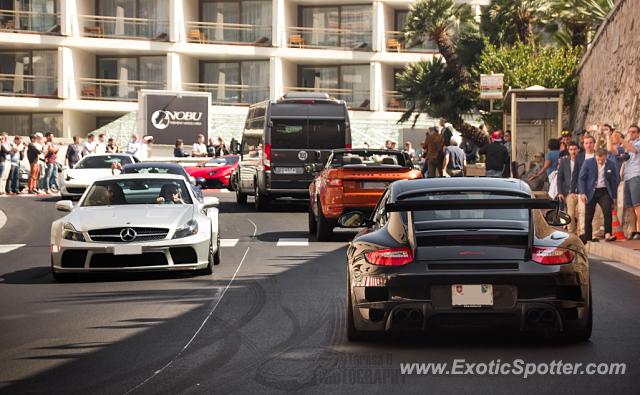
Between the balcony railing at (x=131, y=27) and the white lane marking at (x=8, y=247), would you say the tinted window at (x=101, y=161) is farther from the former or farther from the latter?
the balcony railing at (x=131, y=27)

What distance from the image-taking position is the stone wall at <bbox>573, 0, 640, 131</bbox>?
27344 millimetres

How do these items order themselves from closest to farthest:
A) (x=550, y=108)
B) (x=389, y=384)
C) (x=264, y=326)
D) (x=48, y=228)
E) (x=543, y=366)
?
1. (x=389, y=384)
2. (x=543, y=366)
3. (x=264, y=326)
4. (x=48, y=228)
5. (x=550, y=108)

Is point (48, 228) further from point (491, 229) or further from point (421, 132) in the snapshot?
point (421, 132)

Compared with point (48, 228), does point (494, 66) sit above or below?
above

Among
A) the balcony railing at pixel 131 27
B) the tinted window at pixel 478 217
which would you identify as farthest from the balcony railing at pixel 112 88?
the tinted window at pixel 478 217

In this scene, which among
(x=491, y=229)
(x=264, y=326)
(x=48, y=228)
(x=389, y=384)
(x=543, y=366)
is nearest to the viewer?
(x=389, y=384)

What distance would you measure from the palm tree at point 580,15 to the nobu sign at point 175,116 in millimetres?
13168

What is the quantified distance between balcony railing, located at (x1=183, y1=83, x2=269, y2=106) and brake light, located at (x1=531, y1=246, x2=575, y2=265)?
5804 cm

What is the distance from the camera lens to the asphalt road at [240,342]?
8.04 metres

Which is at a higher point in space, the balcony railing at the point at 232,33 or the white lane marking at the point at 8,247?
the balcony railing at the point at 232,33

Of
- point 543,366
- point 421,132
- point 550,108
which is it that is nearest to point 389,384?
point 543,366

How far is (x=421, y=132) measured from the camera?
63594 mm

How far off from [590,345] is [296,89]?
5852 cm

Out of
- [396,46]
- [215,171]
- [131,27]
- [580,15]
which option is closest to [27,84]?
[131,27]
